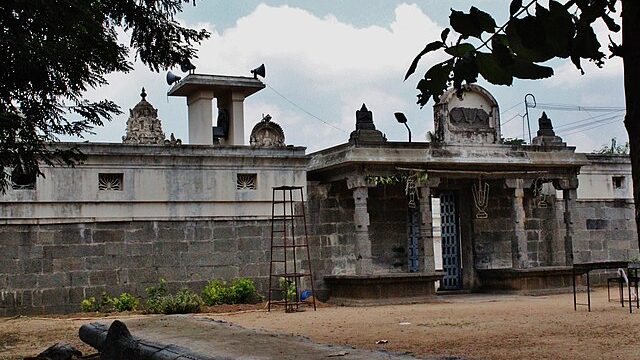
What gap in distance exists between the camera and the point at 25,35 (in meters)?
7.47

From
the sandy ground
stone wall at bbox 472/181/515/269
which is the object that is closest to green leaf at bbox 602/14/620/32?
the sandy ground

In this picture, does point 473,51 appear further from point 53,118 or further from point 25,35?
point 53,118

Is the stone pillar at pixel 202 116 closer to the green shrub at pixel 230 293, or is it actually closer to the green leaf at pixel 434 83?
the green shrub at pixel 230 293

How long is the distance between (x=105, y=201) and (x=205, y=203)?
1903 millimetres

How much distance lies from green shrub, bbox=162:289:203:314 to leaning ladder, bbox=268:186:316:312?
1.72m

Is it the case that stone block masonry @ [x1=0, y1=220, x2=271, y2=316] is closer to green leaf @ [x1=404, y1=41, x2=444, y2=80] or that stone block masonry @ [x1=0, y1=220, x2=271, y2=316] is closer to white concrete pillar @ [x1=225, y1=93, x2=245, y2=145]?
white concrete pillar @ [x1=225, y1=93, x2=245, y2=145]

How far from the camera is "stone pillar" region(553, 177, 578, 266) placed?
1759 cm

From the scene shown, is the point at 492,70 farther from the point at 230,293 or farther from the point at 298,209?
the point at 298,209

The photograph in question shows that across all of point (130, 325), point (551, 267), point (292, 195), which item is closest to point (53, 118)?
point (130, 325)

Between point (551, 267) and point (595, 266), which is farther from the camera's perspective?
point (551, 267)

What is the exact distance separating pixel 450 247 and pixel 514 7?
16.6 meters

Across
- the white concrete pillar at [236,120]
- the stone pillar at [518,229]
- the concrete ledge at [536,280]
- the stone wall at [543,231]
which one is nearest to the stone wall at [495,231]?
the stone wall at [543,231]

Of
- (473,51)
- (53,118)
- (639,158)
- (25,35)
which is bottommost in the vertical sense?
(639,158)

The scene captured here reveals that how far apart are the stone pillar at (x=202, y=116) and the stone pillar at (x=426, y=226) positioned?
4.49m
